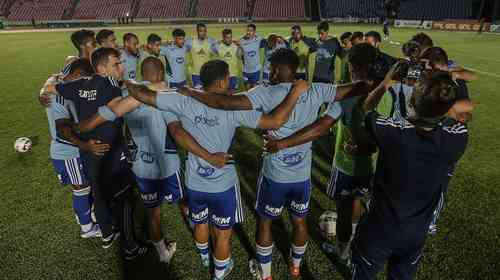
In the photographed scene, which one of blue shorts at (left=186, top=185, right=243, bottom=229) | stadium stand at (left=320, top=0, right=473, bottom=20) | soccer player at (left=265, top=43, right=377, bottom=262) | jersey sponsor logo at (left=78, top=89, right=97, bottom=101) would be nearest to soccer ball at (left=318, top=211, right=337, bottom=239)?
soccer player at (left=265, top=43, right=377, bottom=262)

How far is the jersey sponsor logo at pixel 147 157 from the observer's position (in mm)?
3848

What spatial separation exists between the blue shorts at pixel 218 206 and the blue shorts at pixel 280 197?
273 mm

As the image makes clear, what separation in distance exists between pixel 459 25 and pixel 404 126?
4687cm

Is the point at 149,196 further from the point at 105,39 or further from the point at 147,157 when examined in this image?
the point at 105,39

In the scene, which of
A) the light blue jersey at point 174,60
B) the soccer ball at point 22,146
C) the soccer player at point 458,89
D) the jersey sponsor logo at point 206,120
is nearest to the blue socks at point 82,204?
the jersey sponsor logo at point 206,120

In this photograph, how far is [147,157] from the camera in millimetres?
3861

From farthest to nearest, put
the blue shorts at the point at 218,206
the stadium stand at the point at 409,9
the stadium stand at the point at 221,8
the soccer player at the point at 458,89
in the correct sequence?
1. the stadium stand at the point at 221,8
2. the stadium stand at the point at 409,9
3. the soccer player at the point at 458,89
4. the blue shorts at the point at 218,206

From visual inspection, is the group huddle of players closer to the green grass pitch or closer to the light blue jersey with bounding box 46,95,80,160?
the light blue jersey with bounding box 46,95,80,160

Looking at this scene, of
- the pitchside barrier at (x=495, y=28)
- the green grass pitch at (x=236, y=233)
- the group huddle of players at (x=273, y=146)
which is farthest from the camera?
the pitchside barrier at (x=495, y=28)

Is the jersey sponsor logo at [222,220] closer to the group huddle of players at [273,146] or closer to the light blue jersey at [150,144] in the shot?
the group huddle of players at [273,146]

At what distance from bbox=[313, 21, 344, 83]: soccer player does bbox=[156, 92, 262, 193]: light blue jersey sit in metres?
7.14

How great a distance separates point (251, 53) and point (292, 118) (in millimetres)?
8299

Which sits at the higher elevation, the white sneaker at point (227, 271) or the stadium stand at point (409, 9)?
the stadium stand at point (409, 9)

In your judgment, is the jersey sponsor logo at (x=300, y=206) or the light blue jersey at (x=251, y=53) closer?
the jersey sponsor logo at (x=300, y=206)
